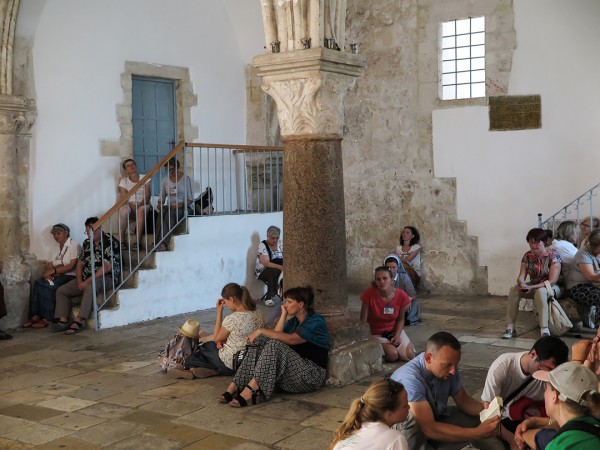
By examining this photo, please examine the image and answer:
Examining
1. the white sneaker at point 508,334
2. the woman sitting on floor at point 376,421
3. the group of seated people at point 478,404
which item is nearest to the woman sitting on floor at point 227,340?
the group of seated people at point 478,404

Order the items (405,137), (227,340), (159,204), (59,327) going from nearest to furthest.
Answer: (227,340) < (59,327) < (159,204) < (405,137)

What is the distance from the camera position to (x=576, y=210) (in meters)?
9.24

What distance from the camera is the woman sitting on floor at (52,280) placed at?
8516 mm

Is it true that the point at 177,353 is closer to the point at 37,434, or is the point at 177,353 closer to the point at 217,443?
the point at 37,434

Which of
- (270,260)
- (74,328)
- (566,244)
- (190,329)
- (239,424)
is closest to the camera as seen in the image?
(239,424)

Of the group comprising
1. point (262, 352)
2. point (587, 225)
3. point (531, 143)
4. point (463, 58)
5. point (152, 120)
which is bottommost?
point (262, 352)

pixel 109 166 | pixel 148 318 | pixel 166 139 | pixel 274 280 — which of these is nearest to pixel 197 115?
pixel 166 139

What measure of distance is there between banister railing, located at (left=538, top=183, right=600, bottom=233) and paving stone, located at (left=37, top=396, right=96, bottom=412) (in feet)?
18.7

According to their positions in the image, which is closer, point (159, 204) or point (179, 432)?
point (179, 432)

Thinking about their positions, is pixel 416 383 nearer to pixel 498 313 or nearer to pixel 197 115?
pixel 498 313

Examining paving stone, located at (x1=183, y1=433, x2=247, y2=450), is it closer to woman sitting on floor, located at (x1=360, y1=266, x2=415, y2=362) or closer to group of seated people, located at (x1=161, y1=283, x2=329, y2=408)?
group of seated people, located at (x1=161, y1=283, x2=329, y2=408)

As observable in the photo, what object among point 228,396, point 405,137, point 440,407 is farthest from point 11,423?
point 405,137

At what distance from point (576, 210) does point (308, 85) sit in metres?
4.61

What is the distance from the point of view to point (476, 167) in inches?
394
